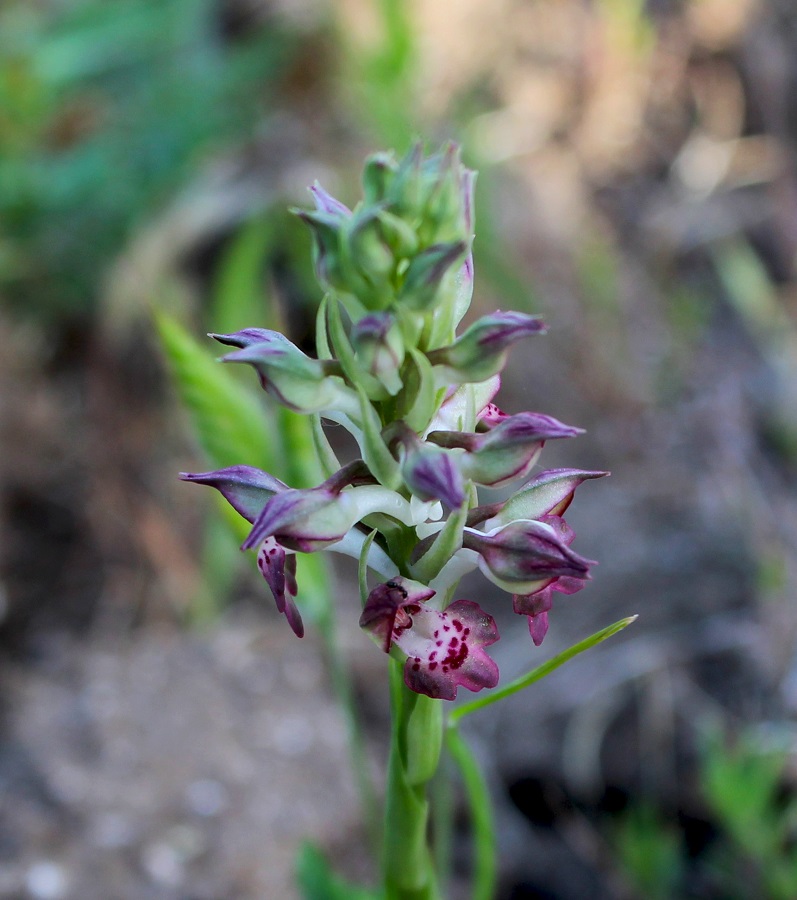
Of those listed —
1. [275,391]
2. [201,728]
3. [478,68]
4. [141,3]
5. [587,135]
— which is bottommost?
[201,728]

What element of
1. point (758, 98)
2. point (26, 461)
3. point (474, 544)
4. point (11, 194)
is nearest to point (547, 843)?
point (474, 544)

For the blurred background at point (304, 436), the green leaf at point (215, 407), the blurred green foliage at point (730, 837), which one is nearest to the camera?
the green leaf at point (215, 407)

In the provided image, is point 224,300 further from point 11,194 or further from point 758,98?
point 758,98

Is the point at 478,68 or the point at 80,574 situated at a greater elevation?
the point at 478,68

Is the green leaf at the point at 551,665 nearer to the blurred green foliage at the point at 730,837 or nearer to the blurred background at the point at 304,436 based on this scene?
the blurred background at the point at 304,436

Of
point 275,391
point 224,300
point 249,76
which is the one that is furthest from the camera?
point 249,76

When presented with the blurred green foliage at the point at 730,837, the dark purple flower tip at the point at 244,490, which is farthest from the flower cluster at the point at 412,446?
the blurred green foliage at the point at 730,837
